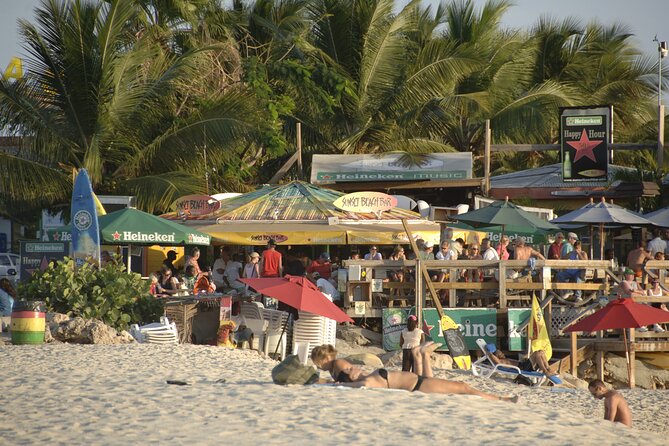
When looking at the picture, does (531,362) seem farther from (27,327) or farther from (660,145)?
(660,145)

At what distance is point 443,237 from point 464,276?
2772mm

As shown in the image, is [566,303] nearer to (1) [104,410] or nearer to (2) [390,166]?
(2) [390,166]

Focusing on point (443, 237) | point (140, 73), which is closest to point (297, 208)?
point (443, 237)

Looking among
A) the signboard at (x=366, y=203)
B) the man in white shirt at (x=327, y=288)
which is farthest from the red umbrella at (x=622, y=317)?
the signboard at (x=366, y=203)

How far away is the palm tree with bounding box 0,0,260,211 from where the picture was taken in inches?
885

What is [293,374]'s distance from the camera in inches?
409

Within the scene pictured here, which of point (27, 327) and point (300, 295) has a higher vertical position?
point (300, 295)

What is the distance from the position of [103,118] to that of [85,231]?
797 cm

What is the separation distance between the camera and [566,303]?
17.1m

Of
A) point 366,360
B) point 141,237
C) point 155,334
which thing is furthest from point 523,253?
point 155,334

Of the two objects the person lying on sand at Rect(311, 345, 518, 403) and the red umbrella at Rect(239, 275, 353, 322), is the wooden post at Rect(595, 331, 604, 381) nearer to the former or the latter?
the red umbrella at Rect(239, 275, 353, 322)

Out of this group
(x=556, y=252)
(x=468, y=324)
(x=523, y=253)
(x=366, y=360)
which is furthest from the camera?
(x=556, y=252)

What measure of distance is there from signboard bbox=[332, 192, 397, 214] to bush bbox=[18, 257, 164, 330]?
5526mm

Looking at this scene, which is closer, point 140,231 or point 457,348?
point 140,231
